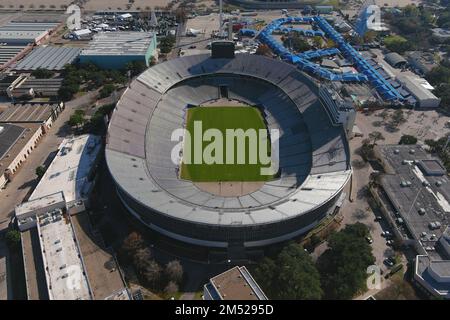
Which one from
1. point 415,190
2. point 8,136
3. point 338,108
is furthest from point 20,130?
point 415,190

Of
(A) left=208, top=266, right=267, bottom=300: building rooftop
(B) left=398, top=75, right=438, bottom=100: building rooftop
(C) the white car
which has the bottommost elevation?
(C) the white car

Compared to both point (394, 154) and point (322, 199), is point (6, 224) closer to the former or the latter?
point (322, 199)

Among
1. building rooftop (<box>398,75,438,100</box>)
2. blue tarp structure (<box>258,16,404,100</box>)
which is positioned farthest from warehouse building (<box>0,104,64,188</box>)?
building rooftop (<box>398,75,438,100</box>)

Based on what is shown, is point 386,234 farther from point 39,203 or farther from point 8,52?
point 8,52

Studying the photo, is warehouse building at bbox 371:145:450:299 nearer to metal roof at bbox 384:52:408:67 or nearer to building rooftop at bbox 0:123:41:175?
metal roof at bbox 384:52:408:67

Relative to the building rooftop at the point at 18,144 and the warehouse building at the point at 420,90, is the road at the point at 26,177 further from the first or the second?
the warehouse building at the point at 420,90

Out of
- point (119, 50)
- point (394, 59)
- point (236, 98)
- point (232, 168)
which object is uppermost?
point (119, 50)
